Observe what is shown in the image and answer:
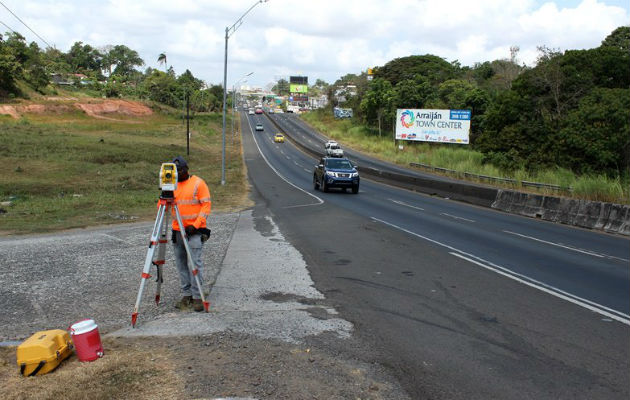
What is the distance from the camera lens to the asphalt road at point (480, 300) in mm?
5227

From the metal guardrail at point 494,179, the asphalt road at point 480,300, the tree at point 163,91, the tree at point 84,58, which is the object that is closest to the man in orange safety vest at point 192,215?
Result: the asphalt road at point 480,300

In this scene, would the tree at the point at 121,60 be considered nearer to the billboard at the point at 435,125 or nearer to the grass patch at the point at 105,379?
the billboard at the point at 435,125

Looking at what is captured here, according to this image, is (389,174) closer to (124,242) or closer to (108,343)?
(124,242)

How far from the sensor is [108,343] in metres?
5.80

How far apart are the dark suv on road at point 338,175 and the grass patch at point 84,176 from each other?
175 inches

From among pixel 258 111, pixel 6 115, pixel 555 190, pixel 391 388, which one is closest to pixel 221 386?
pixel 391 388

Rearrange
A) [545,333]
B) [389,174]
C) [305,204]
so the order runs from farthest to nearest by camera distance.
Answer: [389,174]
[305,204]
[545,333]

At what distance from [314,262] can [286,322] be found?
405cm

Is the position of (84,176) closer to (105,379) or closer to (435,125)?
(105,379)

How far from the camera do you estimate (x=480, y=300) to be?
7.93 meters

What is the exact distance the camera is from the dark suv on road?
92.7 ft

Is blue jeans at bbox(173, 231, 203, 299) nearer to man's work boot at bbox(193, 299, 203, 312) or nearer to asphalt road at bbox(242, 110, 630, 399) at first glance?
man's work boot at bbox(193, 299, 203, 312)

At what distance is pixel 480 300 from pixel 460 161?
48.4m

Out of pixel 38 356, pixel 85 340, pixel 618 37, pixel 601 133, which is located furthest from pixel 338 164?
pixel 618 37
